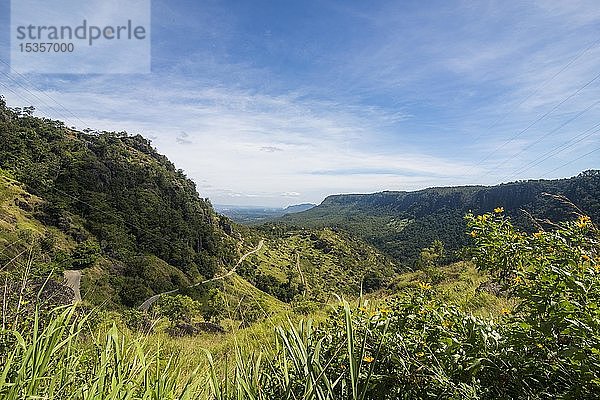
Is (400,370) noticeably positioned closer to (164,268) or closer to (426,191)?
(164,268)

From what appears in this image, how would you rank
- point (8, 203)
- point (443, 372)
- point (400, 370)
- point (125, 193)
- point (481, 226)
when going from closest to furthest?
point (443, 372), point (400, 370), point (481, 226), point (8, 203), point (125, 193)

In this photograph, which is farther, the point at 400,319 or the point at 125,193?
the point at 125,193

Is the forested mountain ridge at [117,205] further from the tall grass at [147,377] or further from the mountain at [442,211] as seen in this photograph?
the mountain at [442,211]

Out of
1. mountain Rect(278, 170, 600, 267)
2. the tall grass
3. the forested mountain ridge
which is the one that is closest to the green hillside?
the forested mountain ridge

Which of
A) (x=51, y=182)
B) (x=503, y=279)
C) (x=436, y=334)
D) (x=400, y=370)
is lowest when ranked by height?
(x=400, y=370)

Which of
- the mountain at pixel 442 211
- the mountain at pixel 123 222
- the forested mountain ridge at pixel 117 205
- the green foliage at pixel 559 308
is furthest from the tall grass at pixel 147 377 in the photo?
the mountain at pixel 442 211

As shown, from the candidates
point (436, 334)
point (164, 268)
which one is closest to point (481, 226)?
point (436, 334)

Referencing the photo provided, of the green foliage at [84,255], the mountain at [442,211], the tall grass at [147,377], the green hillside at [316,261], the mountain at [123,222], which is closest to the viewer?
the tall grass at [147,377]

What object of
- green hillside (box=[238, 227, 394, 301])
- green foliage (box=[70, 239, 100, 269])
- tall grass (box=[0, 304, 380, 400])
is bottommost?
green hillside (box=[238, 227, 394, 301])

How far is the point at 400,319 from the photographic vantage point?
6.91 feet

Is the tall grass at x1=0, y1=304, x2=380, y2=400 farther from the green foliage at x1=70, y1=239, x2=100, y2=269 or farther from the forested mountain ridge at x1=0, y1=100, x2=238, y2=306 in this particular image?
the green foliage at x1=70, y1=239, x2=100, y2=269

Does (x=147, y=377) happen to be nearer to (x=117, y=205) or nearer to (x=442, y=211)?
(x=117, y=205)

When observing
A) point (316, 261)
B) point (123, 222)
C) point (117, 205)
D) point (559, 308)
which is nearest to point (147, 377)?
point (559, 308)

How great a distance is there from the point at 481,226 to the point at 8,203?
61.9 metres
